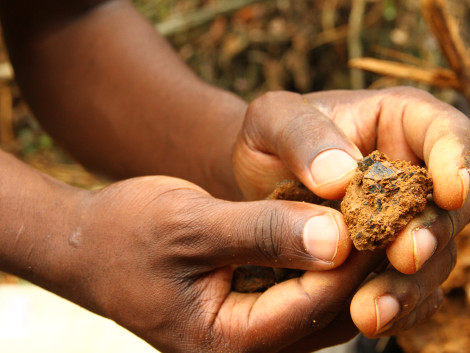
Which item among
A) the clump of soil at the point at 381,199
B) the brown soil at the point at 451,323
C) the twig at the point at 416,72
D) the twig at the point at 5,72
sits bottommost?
the brown soil at the point at 451,323

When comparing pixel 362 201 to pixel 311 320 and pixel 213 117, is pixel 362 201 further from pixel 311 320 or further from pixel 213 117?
pixel 213 117

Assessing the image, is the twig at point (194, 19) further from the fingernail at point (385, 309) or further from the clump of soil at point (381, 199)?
the fingernail at point (385, 309)

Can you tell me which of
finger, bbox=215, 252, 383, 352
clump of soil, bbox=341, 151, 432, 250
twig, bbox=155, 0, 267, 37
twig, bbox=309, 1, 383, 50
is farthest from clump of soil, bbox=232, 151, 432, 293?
twig, bbox=155, 0, 267, 37

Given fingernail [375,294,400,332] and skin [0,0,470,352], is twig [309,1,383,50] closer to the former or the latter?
skin [0,0,470,352]

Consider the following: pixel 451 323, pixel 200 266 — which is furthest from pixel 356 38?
pixel 200 266

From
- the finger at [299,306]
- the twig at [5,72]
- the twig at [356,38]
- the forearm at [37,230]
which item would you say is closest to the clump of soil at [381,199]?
the finger at [299,306]

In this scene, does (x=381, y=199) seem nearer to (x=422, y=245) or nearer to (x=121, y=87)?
(x=422, y=245)
